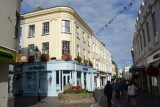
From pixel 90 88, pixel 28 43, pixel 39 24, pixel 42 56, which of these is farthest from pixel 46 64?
pixel 90 88

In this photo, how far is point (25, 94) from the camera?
21.4 meters

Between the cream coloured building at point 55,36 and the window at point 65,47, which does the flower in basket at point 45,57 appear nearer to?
the cream coloured building at point 55,36

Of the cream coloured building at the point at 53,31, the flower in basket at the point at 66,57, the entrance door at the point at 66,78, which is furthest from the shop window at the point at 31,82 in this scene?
the flower in basket at the point at 66,57

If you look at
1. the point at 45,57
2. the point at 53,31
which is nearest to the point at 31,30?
the point at 53,31

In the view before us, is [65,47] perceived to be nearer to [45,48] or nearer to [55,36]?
[55,36]

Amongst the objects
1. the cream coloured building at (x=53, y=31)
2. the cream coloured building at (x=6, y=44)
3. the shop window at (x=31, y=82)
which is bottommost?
the shop window at (x=31, y=82)

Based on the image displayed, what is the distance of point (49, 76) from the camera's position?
20.8m

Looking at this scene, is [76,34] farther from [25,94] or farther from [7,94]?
[7,94]

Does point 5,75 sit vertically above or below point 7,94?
above

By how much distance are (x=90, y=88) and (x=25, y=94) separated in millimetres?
11050

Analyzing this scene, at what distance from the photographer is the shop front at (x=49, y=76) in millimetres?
20016

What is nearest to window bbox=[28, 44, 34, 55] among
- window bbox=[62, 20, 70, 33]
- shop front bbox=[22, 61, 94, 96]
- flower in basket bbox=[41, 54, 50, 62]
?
shop front bbox=[22, 61, 94, 96]

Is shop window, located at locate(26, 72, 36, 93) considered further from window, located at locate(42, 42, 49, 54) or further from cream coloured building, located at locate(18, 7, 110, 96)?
window, located at locate(42, 42, 49, 54)

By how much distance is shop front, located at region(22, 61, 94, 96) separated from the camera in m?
20.0
